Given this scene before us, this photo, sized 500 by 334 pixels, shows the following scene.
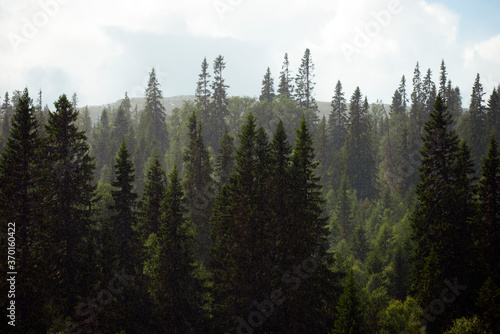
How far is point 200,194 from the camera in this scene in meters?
41.2

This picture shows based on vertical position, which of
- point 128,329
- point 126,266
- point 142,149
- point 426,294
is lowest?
point 128,329

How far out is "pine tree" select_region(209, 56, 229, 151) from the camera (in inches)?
3322

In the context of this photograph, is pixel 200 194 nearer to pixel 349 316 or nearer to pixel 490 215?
pixel 349 316

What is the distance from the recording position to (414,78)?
375 ft

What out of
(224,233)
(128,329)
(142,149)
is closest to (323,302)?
(224,233)

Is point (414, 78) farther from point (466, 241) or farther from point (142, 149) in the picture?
point (466, 241)

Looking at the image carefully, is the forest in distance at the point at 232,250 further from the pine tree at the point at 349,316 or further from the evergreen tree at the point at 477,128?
the evergreen tree at the point at 477,128

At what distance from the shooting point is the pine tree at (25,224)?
28.9m

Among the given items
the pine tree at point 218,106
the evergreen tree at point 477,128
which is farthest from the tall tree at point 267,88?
the evergreen tree at point 477,128

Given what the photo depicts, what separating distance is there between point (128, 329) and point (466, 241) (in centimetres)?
2704

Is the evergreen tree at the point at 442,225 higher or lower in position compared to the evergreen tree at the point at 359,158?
lower

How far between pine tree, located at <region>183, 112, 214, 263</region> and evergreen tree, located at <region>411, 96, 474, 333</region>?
19486mm

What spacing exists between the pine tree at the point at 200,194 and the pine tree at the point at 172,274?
635cm

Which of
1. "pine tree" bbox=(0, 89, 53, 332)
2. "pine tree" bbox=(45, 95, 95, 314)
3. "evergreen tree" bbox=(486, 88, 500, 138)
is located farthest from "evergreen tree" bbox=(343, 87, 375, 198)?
"pine tree" bbox=(0, 89, 53, 332)
